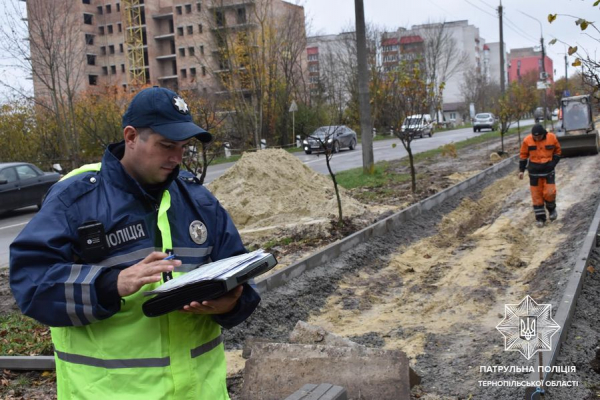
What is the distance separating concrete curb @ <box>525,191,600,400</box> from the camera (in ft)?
16.1

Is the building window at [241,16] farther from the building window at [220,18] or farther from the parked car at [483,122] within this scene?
the parked car at [483,122]

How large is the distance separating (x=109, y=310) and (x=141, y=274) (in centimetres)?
16

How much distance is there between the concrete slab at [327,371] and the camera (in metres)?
4.59

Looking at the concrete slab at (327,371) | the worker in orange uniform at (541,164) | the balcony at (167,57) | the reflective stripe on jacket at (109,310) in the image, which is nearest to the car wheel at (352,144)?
the worker in orange uniform at (541,164)

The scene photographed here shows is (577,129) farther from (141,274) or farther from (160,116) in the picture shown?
(141,274)

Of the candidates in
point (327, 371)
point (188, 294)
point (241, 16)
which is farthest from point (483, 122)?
point (188, 294)

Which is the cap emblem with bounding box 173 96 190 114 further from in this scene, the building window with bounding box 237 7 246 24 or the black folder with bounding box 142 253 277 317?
the building window with bounding box 237 7 246 24

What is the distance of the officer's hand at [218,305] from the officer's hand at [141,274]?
149 mm

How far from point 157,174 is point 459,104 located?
368ft

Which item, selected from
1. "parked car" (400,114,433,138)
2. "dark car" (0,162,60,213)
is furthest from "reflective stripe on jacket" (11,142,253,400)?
"dark car" (0,162,60,213)

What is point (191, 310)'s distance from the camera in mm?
2150

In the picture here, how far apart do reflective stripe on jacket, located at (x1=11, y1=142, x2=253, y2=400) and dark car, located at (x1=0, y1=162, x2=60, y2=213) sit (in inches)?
689

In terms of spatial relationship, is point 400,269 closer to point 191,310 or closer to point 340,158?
point 191,310

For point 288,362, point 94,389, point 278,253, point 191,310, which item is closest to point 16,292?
point 94,389
